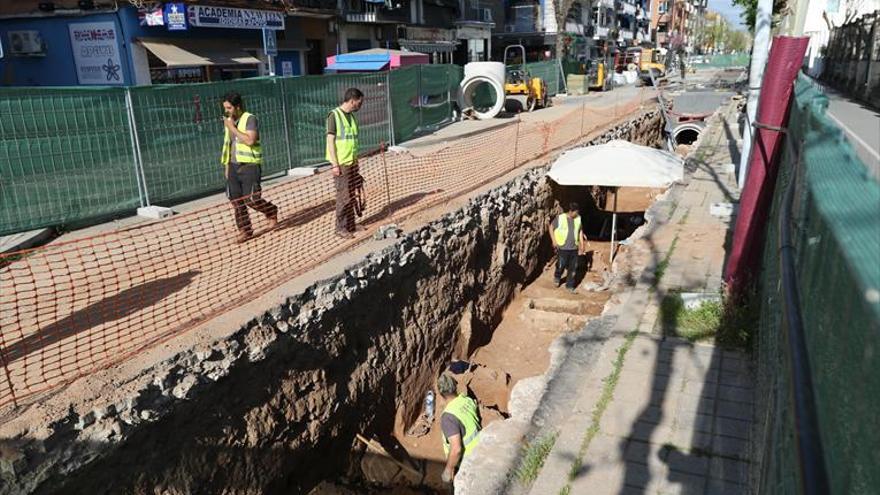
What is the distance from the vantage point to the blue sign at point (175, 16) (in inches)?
620

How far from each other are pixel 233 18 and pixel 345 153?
12535mm

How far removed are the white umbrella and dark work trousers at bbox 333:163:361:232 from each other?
411cm

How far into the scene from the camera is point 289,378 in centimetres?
570

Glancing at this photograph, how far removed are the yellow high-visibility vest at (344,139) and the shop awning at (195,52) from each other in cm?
1101

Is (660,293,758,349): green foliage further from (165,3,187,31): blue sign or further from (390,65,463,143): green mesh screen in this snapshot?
(165,3,187,31): blue sign

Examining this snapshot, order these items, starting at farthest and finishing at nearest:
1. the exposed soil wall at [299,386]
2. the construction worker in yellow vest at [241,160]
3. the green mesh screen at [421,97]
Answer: the green mesh screen at [421,97], the construction worker in yellow vest at [241,160], the exposed soil wall at [299,386]

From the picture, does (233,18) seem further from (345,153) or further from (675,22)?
(675,22)

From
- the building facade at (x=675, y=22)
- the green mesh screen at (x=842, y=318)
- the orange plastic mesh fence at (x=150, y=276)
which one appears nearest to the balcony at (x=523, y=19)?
the orange plastic mesh fence at (x=150, y=276)

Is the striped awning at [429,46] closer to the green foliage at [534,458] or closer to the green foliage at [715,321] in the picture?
the green foliage at [715,321]

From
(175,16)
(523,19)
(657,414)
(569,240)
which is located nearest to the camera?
(657,414)

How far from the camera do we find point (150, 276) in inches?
257

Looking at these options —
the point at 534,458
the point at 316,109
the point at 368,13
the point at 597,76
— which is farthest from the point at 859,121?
the point at 597,76

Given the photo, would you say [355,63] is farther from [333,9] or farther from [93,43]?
[93,43]

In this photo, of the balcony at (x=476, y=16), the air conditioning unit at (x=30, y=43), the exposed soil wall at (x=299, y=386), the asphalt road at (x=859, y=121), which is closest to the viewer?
the exposed soil wall at (x=299, y=386)
